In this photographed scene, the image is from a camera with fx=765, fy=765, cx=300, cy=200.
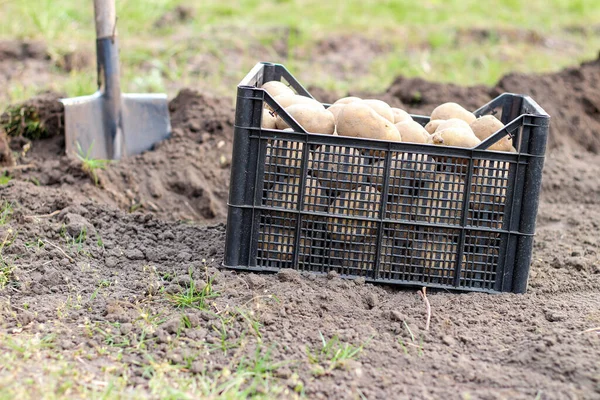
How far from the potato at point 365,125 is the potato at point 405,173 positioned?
0.10 m

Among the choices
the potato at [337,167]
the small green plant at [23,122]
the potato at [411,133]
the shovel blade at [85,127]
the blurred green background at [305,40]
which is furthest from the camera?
the blurred green background at [305,40]

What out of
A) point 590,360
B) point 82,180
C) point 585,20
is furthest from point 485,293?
point 585,20

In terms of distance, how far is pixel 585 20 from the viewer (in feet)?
31.4

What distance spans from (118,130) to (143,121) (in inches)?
7.8

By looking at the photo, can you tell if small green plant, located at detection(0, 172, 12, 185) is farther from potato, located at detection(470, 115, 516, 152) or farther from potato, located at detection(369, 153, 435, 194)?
potato, located at detection(470, 115, 516, 152)

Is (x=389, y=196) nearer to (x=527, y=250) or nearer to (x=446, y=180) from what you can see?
(x=446, y=180)

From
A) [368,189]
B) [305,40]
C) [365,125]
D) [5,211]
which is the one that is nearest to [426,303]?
[368,189]

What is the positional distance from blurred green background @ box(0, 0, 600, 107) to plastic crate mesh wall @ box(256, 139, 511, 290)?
2.68 metres

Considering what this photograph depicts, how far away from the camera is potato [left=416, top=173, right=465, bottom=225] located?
2.92 meters

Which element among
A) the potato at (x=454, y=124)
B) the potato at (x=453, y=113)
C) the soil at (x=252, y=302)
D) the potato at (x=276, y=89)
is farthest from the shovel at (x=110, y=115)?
the potato at (x=454, y=124)

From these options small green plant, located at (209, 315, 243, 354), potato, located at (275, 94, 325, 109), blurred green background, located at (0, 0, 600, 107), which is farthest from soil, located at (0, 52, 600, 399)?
blurred green background, located at (0, 0, 600, 107)

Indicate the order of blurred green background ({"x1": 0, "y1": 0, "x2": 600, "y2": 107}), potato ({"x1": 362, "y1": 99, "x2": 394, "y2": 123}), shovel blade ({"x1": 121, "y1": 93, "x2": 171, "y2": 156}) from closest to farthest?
potato ({"x1": 362, "y1": 99, "x2": 394, "y2": 123}) → shovel blade ({"x1": 121, "y1": 93, "x2": 171, "y2": 156}) → blurred green background ({"x1": 0, "y1": 0, "x2": 600, "y2": 107})

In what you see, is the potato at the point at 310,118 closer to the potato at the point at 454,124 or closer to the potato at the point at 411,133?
the potato at the point at 411,133

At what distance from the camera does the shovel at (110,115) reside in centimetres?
421
